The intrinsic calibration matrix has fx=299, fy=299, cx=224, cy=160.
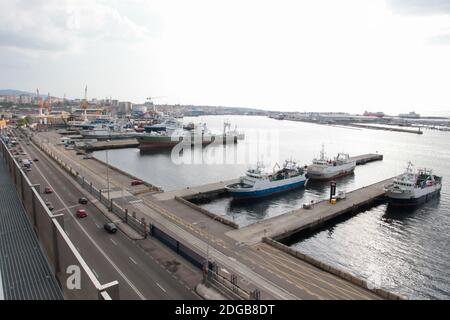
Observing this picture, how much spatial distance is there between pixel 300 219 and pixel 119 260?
24442 mm

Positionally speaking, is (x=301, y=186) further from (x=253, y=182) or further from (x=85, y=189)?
(x=85, y=189)

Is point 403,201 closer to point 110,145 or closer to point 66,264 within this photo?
point 66,264

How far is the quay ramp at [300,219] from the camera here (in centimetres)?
3375

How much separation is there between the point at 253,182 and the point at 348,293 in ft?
109

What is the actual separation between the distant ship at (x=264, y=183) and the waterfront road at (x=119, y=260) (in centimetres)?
2550

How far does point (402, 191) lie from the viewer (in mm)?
52406

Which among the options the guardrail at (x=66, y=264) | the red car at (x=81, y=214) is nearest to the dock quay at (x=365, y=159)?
the red car at (x=81, y=214)

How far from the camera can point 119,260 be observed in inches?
1031

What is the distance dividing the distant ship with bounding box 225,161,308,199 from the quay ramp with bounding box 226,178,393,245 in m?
11.9

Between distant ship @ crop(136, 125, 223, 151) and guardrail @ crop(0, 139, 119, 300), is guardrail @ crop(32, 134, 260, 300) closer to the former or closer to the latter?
guardrail @ crop(0, 139, 119, 300)

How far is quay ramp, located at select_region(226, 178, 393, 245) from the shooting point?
3375 cm

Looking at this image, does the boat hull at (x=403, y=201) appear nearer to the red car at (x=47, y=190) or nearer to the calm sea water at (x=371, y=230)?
the calm sea water at (x=371, y=230)
